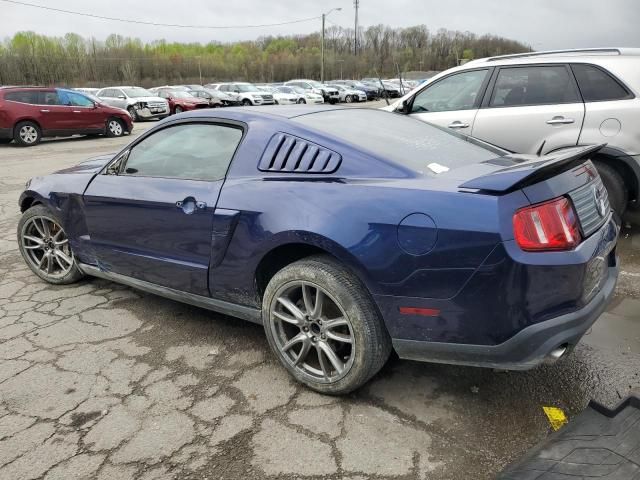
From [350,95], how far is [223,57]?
46893 millimetres

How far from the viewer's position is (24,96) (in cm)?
1402

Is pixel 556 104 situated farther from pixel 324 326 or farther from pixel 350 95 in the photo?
pixel 350 95

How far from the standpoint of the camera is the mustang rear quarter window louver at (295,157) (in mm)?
2662

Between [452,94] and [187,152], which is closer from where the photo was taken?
[187,152]

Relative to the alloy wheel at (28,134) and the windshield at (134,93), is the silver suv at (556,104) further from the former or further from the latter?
the windshield at (134,93)

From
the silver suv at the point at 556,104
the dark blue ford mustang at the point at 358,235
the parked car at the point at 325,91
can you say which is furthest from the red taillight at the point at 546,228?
the parked car at the point at 325,91

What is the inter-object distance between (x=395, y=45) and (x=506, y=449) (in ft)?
372

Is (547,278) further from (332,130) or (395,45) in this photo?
(395,45)

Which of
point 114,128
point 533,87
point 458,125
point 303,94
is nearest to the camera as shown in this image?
point 533,87

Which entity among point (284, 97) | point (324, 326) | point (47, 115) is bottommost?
point (324, 326)

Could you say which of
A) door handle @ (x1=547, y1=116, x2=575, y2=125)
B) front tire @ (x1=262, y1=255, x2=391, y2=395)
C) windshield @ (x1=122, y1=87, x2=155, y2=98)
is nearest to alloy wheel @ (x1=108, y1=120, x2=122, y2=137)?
windshield @ (x1=122, y1=87, x2=155, y2=98)

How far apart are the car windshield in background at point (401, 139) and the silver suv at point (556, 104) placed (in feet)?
6.31

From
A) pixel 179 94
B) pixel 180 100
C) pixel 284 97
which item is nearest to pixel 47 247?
pixel 180 100

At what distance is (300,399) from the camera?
2.70 meters
